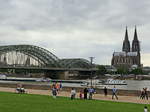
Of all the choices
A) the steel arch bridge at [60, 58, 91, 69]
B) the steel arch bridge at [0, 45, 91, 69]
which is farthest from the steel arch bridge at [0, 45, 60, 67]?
the steel arch bridge at [60, 58, 91, 69]

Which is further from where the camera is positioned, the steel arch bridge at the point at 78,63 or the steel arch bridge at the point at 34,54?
the steel arch bridge at the point at 78,63

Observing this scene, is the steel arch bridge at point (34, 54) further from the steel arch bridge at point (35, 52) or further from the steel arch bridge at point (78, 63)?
the steel arch bridge at point (78, 63)

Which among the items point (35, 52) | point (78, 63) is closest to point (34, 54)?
point (35, 52)

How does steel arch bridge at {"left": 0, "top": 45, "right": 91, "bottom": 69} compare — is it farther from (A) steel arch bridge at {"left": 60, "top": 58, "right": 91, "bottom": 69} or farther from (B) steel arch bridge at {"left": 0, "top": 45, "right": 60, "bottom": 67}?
(A) steel arch bridge at {"left": 60, "top": 58, "right": 91, "bottom": 69}

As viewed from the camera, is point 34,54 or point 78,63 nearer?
point 34,54

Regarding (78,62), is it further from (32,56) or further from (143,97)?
(143,97)

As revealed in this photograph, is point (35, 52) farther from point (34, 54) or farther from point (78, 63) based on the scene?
point (78, 63)

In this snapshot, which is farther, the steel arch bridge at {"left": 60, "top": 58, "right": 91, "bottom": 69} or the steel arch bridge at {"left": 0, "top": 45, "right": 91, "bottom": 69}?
the steel arch bridge at {"left": 60, "top": 58, "right": 91, "bottom": 69}

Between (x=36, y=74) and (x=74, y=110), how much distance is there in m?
146

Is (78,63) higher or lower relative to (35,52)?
lower

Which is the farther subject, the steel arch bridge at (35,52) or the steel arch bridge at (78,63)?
the steel arch bridge at (78,63)

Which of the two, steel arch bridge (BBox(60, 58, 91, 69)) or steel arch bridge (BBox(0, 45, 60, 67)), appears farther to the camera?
steel arch bridge (BBox(60, 58, 91, 69))

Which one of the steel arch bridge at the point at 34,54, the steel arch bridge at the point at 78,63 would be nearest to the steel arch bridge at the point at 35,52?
the steel arch bridge at the point at 34,54

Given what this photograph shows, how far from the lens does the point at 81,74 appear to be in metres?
137
